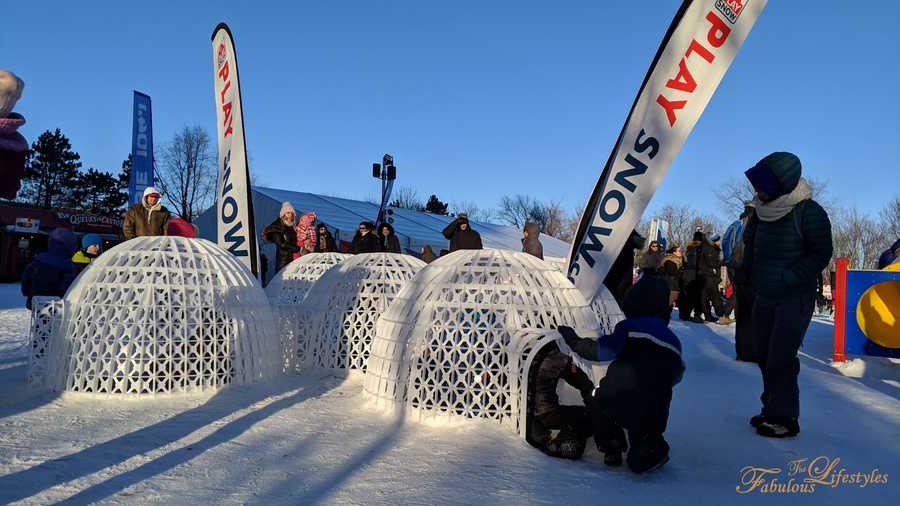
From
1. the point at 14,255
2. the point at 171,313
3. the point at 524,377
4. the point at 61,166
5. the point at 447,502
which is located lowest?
the point at 447,502

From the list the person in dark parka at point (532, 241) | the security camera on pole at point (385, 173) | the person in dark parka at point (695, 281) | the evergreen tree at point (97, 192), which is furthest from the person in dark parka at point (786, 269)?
the evergreen tree at point (97, 192)

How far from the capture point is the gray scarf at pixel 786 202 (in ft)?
13.0

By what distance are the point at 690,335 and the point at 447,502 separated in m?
7.79

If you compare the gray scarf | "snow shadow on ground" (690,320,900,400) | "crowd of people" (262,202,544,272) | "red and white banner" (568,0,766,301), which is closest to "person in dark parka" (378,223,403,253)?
"crowd of people" (262,202,544,272)

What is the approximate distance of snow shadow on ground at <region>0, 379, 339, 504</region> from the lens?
271cm

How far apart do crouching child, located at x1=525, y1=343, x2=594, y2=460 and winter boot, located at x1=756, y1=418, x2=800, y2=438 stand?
126cm

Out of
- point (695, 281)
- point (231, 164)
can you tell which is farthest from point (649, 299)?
point (695, 281)

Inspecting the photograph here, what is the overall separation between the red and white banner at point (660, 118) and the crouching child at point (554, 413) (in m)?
1.56

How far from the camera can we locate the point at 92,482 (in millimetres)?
2773

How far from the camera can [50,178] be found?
4700cm

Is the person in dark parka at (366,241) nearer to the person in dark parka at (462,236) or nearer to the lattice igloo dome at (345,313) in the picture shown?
the person in dark parka at (462,236)

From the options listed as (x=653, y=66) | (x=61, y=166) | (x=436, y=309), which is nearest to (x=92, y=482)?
(x=436, y=309)

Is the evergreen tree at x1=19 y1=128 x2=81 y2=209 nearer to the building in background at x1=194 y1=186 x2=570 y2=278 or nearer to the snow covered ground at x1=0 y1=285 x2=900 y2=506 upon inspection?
the building in background at x1=194 y1=186 x2=570 y2=278

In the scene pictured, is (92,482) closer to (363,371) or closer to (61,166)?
(363,371)
